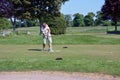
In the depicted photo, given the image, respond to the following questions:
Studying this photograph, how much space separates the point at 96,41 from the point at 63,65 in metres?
17.4

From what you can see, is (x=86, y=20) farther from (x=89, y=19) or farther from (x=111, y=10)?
(x=111, y=10)

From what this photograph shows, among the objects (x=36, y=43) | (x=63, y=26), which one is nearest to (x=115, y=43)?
(x=36, y=43)

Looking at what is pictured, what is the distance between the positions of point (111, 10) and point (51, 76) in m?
61.5

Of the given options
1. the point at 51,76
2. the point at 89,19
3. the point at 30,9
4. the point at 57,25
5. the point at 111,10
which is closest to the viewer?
the point at 51,76

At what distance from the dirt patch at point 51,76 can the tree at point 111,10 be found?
59.2 meters

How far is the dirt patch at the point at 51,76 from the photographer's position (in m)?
14.7

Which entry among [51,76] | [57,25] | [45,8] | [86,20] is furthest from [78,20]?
[51,76]

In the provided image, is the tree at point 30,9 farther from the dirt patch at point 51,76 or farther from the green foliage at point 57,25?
the dirt patch at point 51,76

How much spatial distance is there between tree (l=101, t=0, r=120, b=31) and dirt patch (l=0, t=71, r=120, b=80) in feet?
194

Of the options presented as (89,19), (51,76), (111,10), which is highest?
(111,10)

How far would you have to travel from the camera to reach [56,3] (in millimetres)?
55719

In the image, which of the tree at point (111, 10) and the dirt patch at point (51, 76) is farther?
the tree at point (111, 10)

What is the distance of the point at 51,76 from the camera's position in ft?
49.5

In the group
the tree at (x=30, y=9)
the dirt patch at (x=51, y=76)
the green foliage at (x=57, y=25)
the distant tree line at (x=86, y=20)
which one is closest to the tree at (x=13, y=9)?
the tree at (x=30, y=9)
